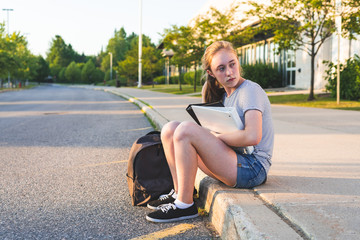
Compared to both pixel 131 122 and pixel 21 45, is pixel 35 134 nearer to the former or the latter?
pixel 131 122

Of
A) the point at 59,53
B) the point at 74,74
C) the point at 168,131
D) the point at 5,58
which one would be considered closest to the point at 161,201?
the point at 168,131

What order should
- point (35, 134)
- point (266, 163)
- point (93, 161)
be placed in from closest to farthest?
point (266, 163)
point (93, 161)
point (35, 134)

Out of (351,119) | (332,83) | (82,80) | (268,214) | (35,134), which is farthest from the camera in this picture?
(82,80)

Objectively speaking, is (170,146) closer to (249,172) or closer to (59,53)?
(249,172)

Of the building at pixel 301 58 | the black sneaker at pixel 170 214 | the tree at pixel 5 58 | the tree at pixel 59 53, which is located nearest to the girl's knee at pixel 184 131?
the black sneaker at pixel 170 214

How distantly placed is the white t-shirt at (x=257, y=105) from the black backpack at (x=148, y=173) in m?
0.76

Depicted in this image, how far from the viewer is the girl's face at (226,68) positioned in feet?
10.6

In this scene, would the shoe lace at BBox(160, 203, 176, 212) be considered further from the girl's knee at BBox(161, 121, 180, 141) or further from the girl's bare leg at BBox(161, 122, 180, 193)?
the girl's knee at BBox(161, 121, 180, 141)

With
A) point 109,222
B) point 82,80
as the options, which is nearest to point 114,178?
point 109,222

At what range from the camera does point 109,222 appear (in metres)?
3.08

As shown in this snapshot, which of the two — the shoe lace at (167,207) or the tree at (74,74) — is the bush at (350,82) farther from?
the tree at (74,74)

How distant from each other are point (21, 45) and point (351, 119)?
186ft

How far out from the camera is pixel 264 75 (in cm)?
2591

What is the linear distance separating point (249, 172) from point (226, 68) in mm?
835
